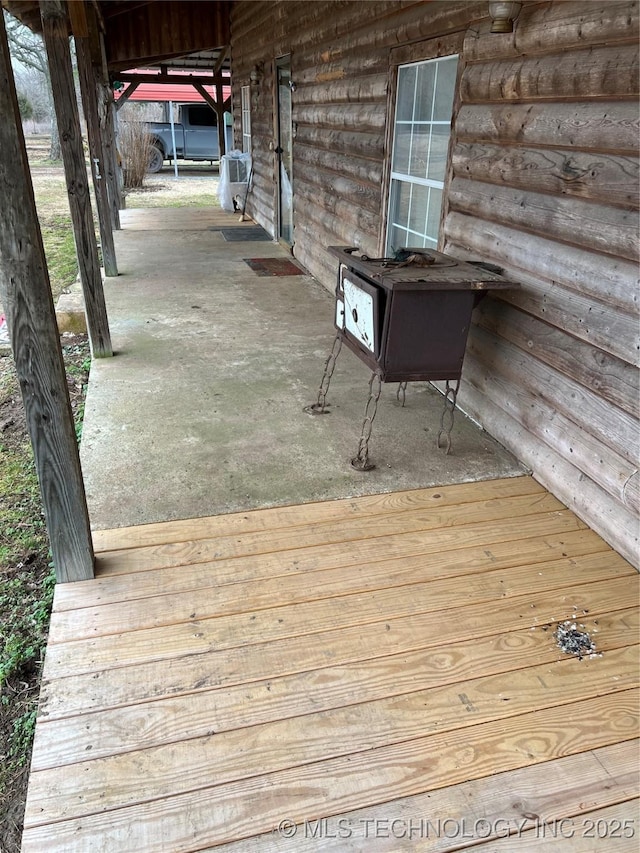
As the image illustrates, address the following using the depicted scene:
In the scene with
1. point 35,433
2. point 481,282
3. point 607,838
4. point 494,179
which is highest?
point 494,179

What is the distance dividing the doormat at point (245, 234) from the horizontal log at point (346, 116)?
85.1 inches

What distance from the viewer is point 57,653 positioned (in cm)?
170

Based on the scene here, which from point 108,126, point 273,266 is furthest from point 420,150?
point 108,126

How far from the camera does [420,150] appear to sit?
141 inches

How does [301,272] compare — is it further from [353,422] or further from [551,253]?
[551,253]

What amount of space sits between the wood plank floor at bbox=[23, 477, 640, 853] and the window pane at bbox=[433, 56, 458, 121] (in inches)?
87.2

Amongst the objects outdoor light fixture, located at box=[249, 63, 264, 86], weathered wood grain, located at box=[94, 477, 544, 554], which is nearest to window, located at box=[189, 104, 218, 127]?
outdoor light fixture, located at box=[249, 63, 264, 86]

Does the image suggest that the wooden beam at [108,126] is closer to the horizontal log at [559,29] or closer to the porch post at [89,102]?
the porch post at [89,102]

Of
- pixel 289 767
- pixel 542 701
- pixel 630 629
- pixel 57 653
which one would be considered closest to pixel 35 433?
pixel 57 653

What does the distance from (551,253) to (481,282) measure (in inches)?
11.5

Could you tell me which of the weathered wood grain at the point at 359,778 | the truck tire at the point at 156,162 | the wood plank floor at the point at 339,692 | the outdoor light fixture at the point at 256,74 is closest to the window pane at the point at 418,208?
the wood plank floor at the point at 339,692

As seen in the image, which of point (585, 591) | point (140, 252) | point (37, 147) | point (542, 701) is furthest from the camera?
point (37, 147)

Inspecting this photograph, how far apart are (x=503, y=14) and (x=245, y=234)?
21.4 feet

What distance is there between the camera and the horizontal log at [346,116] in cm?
408
